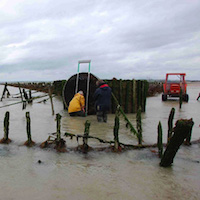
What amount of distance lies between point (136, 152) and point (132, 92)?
671 centimetres

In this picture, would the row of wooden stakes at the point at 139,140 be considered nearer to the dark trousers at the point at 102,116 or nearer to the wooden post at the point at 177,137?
the wooden post at the point at 177,137

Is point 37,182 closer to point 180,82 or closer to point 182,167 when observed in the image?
point 182,167

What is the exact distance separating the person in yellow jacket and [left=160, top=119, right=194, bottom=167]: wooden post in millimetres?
6509

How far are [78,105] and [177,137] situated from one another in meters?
7.08

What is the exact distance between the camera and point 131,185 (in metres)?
4.27

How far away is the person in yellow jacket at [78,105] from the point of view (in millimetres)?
11086

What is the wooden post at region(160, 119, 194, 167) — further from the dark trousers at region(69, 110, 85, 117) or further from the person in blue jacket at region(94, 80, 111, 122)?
the dark trousers at region(69, 110, 85, 117)

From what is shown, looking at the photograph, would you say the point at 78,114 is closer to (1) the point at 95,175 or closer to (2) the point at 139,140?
(2) the point at 139,140

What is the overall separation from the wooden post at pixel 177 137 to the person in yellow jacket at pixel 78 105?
651 cm

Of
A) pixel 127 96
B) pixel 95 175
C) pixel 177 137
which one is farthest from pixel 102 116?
pixel 177 137

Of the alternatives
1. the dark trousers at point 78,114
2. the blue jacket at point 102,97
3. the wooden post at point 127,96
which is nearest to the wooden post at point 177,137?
the blue jacket at point 102,97

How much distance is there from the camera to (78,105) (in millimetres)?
11188

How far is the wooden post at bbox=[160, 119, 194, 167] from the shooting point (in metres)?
4.39

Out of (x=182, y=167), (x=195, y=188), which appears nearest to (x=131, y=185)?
(x=195, y=188)
